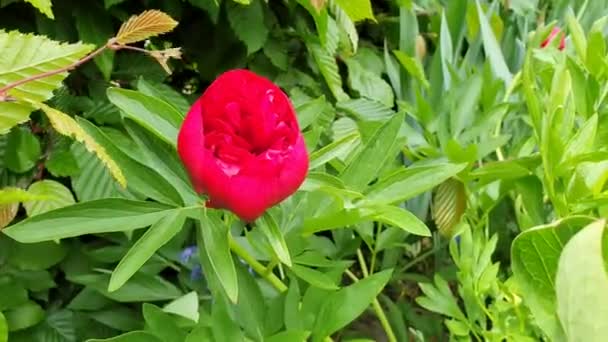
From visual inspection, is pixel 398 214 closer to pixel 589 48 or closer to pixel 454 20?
pixel 589 48

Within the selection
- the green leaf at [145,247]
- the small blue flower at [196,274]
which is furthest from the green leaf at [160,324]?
the small blue flower at [196,274]

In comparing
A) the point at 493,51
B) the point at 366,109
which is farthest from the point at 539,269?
the point at 493,51

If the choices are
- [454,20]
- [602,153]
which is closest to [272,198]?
[602,153]

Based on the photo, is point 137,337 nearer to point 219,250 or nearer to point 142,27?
point 219,250

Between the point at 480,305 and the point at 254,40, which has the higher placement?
the point at 254,40

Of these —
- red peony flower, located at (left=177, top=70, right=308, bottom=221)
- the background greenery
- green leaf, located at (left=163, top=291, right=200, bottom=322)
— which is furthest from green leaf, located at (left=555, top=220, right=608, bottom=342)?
green leaf, located at (left=163, top=291, right=200, bottom=322)

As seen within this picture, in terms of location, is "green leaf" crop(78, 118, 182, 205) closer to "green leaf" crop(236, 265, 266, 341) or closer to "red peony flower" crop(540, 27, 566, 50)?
"green leaf" crop(236, 265, 266, 341)
